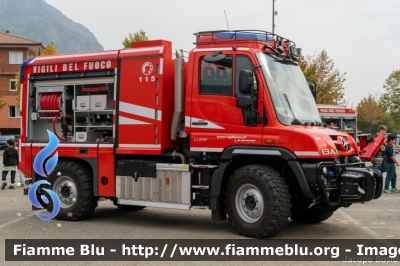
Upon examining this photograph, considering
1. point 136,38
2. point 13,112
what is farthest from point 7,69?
point 136,38

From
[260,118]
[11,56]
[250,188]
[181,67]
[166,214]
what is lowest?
[166,214]

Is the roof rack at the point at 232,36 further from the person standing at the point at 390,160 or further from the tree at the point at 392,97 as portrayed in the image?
the tree at the point at 392,97

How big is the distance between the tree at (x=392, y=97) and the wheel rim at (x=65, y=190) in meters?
68.1

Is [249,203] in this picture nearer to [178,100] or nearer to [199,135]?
[199,135]

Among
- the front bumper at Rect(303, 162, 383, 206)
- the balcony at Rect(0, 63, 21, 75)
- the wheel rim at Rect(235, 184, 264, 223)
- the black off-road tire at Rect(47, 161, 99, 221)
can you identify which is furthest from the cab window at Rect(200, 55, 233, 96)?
the balcony at Rect(0, 63, 21, 75)

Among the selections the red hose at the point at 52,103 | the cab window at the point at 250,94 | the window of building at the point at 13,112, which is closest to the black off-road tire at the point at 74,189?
the red hose at the point at 52,103

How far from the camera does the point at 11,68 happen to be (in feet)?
189

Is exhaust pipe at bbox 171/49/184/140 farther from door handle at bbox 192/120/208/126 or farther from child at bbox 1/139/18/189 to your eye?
child at bbox 1/139/18/189

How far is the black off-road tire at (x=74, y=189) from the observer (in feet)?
34.3

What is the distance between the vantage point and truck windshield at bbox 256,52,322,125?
28.8 ft

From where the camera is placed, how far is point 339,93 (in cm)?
4366

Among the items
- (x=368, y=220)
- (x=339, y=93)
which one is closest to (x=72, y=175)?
(x=368, y=220)

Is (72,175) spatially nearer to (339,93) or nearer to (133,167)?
(133,167)

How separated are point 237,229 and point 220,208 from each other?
0.52 m
